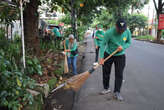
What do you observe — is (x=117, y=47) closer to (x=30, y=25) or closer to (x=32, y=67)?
(x=32, y=67)

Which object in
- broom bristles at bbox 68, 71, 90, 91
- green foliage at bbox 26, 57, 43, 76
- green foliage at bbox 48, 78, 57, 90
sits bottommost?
green foliage at bbox 48, 78, 57, 90

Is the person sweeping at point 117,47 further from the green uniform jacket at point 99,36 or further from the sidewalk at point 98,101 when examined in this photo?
the green uniform jacket at point 99,36

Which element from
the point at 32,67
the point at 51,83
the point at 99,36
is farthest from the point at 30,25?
the point at 99,36

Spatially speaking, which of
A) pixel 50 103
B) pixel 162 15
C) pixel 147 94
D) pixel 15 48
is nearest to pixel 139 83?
pixel 147 94

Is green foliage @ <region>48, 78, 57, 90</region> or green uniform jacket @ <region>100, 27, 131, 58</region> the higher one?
green uniform jacket @ <region>100, 27, 131, 58</region>

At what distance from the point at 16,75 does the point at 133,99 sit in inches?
102

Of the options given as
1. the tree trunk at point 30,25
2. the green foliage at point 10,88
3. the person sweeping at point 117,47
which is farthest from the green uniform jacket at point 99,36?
the green foliage at point 10,88

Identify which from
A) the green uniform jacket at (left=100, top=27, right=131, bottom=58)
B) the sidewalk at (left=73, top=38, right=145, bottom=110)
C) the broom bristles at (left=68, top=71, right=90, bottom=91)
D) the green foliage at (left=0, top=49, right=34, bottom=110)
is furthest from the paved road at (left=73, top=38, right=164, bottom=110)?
the green foliage at (left=0, top=49, right=34, bottom=110)

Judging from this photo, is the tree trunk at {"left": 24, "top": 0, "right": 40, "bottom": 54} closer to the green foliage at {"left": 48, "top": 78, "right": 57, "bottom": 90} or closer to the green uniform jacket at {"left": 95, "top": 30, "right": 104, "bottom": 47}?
the green foliage at {"left": 48, "top": 78, "right": 57, "bottom": 90}

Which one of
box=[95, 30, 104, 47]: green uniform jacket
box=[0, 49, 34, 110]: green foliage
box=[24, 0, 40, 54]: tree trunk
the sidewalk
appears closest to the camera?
box=[0, 49, 34, 110]: green foliage

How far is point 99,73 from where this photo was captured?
6.62m

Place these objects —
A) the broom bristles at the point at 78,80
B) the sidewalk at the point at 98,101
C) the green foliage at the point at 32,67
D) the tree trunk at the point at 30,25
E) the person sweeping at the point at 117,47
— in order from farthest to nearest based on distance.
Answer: the tree trunk at the point at 30,25, the green foliage at the point at 32,67, the broom bristles at the point at 78,80, the person sweeping at the point at 117,47, the sidewalk at the point at 98,101

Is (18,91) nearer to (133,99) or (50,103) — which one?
Answer: (50,103)

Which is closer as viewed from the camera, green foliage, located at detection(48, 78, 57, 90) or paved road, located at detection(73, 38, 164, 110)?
paved road, located at detection(73, 38, 164, 110)
